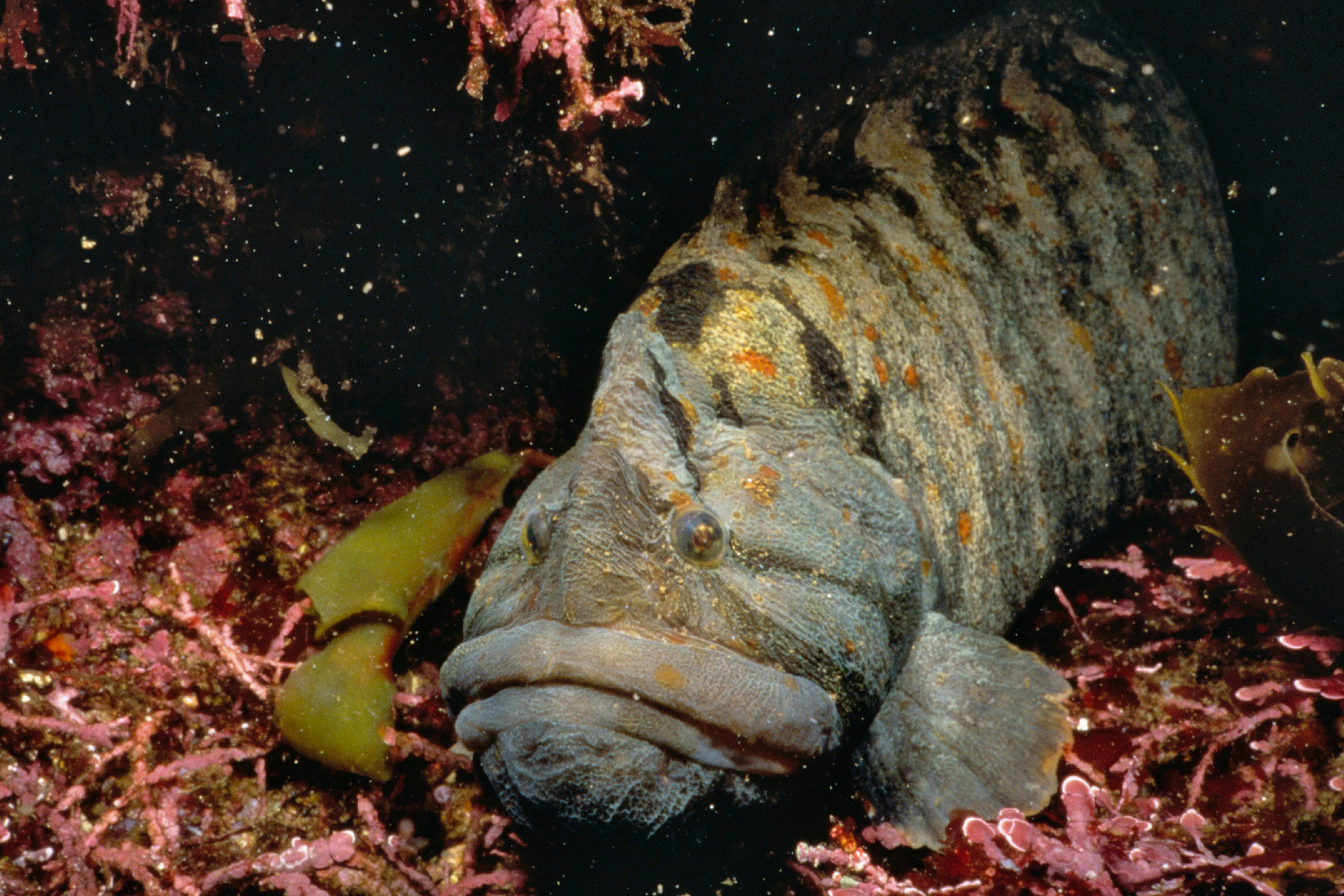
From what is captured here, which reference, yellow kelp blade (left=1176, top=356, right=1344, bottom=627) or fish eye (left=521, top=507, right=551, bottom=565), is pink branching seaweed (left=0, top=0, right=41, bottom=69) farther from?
yellow kelp blade (left=1176, top=356, right=1344, bottom=627)

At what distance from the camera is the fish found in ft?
5.81

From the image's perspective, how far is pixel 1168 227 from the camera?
3.89 metres

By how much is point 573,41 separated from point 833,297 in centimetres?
129

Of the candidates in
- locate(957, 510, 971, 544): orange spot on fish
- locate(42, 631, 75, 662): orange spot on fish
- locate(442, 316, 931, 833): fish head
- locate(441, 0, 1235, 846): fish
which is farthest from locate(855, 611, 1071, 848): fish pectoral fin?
locate(42, 631, 75, 662): orange spot on fish

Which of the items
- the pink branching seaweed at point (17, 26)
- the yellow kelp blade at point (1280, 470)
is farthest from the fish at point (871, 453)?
the pink branching seaweed at point (17, 26)

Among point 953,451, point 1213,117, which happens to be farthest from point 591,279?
point 1213,117

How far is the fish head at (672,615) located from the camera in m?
1.70

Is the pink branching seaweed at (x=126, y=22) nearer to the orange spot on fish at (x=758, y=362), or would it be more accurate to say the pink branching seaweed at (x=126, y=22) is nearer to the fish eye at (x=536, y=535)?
the fish eye at (x=536, y=535)

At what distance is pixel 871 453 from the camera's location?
2.47 m

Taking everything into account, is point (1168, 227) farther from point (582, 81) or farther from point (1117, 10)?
point (582, 81)

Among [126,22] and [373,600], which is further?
[373,600]

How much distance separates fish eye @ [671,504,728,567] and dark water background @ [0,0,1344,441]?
1523 millimetres

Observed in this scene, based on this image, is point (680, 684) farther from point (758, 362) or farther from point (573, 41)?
point (573, 41)

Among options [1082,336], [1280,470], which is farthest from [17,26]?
[1280,470]
